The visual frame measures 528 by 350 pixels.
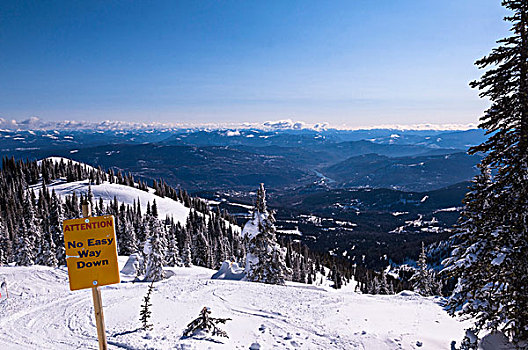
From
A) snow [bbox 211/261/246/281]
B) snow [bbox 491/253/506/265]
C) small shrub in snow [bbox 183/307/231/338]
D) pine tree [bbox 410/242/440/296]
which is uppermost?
snow [bbox 491/253/506/265]

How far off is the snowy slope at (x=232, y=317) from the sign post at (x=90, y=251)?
15.5 ft

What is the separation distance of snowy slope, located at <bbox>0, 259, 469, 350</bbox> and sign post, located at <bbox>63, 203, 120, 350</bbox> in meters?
4.74

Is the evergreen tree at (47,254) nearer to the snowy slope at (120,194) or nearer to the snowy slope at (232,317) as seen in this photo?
the snowy slope at (232,317)

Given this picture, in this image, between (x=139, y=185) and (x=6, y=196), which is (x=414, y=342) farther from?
(x=139, y=185)

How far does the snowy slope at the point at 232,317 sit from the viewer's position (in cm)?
1076

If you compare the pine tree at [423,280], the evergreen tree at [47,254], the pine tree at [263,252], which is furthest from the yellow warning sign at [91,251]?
the evergreen tree at [47,254]

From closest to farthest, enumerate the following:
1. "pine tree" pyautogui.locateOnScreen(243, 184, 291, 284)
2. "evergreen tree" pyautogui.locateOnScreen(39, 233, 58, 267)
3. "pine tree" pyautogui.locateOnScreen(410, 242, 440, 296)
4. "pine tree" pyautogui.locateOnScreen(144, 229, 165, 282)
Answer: "pine tree" pyautogui.locateOnScreen(243, 184, 291, 284), "pine tree" pyautogui.locateOnScreen(144, 229, 165, 282), "pine tree" pyautogui.locateOnScreen(410, 242, 440, 296), "evergreen tree" pyautogui.locateOnScreen(39, 233, 58, 267)

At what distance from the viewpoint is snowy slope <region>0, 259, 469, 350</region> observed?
1076 centimetres

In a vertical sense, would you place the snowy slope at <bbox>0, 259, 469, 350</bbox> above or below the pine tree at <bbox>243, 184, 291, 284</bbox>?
above

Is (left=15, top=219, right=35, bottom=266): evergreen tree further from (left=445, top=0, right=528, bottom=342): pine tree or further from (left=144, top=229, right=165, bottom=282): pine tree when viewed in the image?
(left=445, top=0, right=528, bottom=342): pine tree

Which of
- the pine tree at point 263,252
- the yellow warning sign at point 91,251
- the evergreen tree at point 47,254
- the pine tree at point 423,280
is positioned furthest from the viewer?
the evergreen tree at point 47,254

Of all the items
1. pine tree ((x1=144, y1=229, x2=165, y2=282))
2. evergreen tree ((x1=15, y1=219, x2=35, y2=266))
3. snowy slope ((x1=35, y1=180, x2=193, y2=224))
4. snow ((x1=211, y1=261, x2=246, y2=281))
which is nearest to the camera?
snow ((x1=211, y1=261, x2=246, y2=281))

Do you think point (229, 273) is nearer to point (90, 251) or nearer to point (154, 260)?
point (154, 260)

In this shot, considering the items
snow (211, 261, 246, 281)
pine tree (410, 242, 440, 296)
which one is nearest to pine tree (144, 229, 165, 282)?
snow (211, 261, 246, 281)
